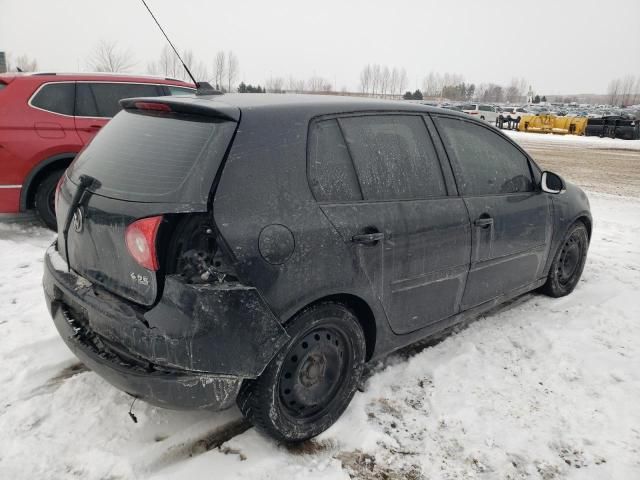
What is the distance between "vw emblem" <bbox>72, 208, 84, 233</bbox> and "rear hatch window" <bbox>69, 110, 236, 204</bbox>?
14 centimetres

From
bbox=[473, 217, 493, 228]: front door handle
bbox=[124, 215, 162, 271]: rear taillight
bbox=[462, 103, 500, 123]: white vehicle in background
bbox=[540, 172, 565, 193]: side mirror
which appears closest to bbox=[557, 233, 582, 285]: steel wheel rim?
bbox=[540, 172, 565, 193]: side mirror

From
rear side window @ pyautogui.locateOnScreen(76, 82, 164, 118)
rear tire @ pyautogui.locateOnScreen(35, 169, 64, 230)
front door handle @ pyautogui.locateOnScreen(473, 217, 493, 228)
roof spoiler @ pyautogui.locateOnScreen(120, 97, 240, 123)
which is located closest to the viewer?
roof spoiler @ pyautogui.locateOnScreen(120, 97, 240, 123)

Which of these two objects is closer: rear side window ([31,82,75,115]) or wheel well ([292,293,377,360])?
wheel well ([292,293,377,360])

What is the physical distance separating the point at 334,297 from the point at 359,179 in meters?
0.64

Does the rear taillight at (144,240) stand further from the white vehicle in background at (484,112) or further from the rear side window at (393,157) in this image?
Result: the white vehicle in background at (484,112)

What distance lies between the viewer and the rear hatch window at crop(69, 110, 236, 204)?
2.08 meters

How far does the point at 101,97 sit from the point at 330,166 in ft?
15.8

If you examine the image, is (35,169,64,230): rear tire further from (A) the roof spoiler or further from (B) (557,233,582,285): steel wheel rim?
(B) (557,233,582,285): steel wheel rim

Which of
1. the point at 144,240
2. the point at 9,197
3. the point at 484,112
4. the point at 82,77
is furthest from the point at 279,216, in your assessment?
the point at 484,112

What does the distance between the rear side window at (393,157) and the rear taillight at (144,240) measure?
110 centimetres

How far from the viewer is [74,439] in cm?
239

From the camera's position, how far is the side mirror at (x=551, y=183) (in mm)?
3789

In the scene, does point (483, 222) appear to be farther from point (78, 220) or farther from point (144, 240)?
point (78, 220)

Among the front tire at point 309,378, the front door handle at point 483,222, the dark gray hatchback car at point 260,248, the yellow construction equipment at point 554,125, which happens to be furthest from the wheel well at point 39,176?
the yellow construction equipment at point 554,125
